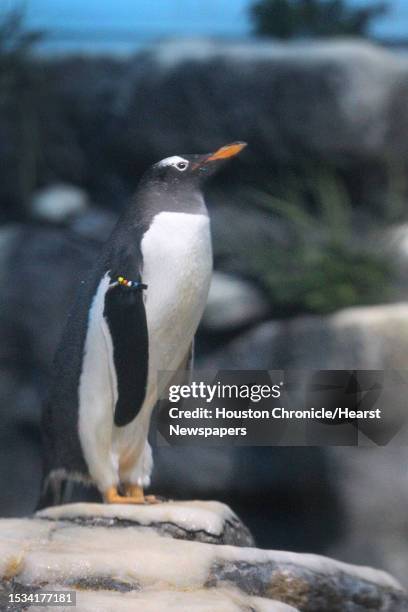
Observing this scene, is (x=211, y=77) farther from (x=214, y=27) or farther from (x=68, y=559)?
(x=68, y=559)

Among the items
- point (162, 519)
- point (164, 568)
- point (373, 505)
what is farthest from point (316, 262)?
point (164, 568)

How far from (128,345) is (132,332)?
0.06ft

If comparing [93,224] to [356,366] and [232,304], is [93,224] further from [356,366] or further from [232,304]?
[356,366]

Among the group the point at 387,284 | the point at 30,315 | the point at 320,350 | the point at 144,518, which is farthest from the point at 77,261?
the point at 144,518

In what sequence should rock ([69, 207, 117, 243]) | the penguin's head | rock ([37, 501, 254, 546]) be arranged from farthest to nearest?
rock ([69, 207, 117, 243])
the penguin's head
rock ([37, 501, 254, 546])

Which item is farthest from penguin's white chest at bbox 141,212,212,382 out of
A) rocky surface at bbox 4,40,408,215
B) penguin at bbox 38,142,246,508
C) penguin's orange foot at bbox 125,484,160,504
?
Answer: rocky surface at bbox 4,40,408,215

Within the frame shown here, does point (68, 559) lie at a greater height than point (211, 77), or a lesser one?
lesser

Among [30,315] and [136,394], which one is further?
[30,315]

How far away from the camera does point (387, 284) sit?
1951mm

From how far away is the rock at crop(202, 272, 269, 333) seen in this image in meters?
1.92

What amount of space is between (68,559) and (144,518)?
17 centimetres

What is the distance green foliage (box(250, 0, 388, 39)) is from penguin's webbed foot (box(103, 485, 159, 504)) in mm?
1004

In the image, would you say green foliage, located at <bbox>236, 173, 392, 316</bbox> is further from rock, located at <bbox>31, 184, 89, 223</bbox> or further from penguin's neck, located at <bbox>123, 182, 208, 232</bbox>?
penguin's neck, located at <bbox>123, 182, 208, 232</bbox>

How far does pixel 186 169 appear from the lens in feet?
4.42
